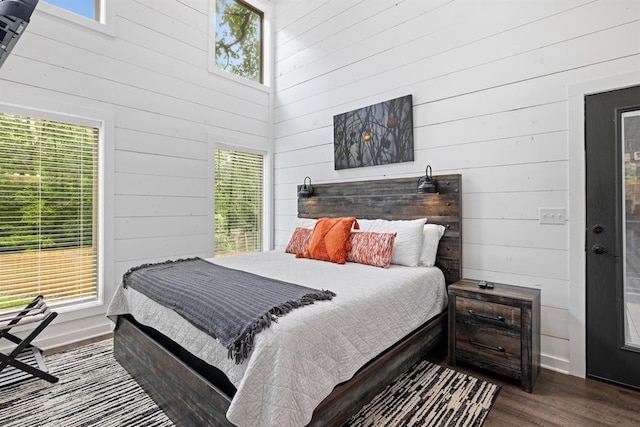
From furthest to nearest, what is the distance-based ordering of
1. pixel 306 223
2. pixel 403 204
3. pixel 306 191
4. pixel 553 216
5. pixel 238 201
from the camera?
pixel 238 201
pixel 306 191
pixel 306 223
pixel 403 204
pixel 553 216

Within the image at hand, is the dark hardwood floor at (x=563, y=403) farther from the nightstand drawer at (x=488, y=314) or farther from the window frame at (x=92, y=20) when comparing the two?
the window frame at (x=92, y=20)

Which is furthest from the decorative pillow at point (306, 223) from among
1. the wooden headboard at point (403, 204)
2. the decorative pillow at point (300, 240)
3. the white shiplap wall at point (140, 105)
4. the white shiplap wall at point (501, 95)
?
the white shiplap wall at point (140, 105)

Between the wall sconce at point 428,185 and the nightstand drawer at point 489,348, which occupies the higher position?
the wall sconce at point 428,185

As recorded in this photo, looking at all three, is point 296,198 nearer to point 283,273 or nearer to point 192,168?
point 192,168

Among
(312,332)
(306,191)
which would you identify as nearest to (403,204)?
(306,191)

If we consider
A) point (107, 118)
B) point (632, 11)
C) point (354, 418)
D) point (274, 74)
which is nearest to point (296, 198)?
point (274, 74)

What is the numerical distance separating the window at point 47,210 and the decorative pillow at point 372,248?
2437 mm

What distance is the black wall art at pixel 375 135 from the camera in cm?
311

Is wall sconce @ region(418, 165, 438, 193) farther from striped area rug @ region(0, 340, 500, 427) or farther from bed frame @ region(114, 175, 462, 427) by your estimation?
striped area rug @ region(0, 340, 500, 427)

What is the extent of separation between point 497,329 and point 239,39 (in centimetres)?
441

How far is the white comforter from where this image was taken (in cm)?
124

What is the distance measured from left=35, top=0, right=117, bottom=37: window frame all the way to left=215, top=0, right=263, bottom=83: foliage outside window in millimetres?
1194

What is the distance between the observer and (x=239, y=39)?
4.29 meters

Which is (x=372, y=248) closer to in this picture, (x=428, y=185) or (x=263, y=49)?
(x=428, y=185)
